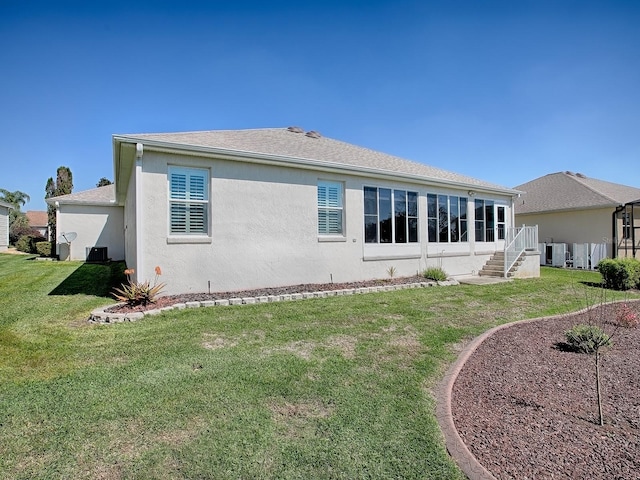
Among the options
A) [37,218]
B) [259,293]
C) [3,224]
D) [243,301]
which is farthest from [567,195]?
[37,218]

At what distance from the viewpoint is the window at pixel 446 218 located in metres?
12.7

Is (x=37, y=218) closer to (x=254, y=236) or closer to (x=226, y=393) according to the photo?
(x=254, y=236)

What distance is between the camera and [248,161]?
8.86 meters

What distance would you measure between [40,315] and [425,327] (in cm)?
746

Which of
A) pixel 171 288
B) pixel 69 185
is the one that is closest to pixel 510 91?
pixel 171 288

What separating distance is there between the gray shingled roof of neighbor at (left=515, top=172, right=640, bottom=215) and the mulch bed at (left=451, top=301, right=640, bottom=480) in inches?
648

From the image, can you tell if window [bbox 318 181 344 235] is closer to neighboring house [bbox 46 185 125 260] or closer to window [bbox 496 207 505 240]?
window [bbox 496 207 505 240]

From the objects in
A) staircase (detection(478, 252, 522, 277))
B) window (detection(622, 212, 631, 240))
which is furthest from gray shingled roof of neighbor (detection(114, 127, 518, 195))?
window (detection(622, 212, 631, 240))

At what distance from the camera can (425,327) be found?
20.2 feet

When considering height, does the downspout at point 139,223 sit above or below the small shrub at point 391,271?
above

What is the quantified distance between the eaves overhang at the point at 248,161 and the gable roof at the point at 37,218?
52301mm

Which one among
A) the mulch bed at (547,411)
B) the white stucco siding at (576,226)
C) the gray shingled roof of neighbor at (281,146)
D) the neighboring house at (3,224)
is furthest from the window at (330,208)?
the neighboring house at (3,224)

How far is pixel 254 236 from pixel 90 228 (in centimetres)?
1313

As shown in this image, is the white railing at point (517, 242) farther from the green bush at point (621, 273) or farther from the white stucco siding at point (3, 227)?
the white stucco siding at point (3, 227)
